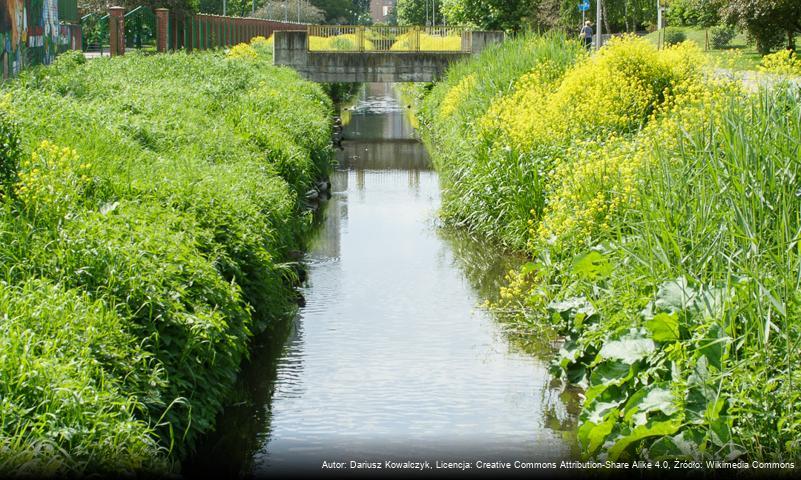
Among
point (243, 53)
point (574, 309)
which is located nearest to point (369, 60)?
point (243, 53)

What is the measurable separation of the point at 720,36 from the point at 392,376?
39259 mm

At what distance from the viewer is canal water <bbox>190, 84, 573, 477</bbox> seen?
25.3 feet

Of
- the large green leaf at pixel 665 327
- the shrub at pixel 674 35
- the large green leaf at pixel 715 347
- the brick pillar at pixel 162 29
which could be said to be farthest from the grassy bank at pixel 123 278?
the shrub at pixel 674 35

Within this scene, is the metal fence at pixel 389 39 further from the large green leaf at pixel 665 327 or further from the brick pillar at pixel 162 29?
the large green leaf at pixel 665 327

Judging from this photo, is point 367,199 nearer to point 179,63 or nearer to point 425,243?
point 425,243

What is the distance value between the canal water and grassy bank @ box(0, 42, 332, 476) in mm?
404

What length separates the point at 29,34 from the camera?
2402 centimetres

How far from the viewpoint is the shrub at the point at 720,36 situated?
45.4 metres

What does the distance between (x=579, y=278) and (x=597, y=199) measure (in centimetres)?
130

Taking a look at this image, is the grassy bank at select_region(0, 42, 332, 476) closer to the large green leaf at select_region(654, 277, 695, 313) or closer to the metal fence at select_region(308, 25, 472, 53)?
the large green leaf at select_region(654, 277, 695, 313)

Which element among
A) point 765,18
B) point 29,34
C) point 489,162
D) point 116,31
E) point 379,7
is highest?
point 379,7

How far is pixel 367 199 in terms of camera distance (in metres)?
19.7

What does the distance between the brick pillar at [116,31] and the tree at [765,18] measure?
58.9 ft

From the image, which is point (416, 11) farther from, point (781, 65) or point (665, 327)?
point (665, 327)
